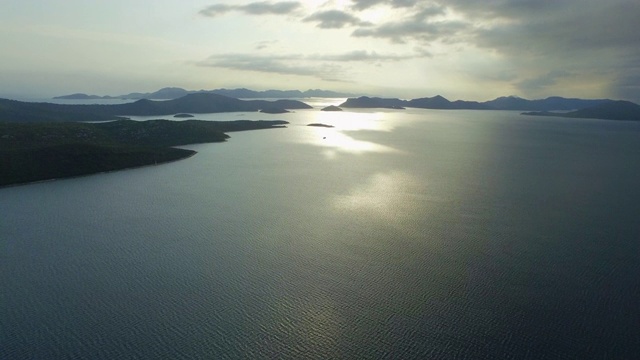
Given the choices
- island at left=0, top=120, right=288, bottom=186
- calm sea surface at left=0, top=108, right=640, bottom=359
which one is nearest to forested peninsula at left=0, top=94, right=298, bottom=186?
island at left=0, top=120, right=288, bottom=186

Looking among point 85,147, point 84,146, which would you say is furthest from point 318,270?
point 84,146

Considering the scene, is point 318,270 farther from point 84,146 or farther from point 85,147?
point 84,146

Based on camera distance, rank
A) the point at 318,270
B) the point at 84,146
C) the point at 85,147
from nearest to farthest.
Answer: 1. the point at 318,270
2. the point at 85,147
3. the point at 84,146

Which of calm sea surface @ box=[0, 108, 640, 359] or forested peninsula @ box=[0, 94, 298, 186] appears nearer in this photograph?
calm sea surface @ box=[0, 108, 640, 359]

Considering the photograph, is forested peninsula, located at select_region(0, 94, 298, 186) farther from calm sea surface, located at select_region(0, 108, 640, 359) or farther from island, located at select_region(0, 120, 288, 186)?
calm sea surface, located at select_region(0, 108, 640, 359)

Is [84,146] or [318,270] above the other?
[84,146]

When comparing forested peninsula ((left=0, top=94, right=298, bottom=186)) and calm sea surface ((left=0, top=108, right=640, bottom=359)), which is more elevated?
forested peninsula ((left=0, top=94, right=298, bottom=186))
